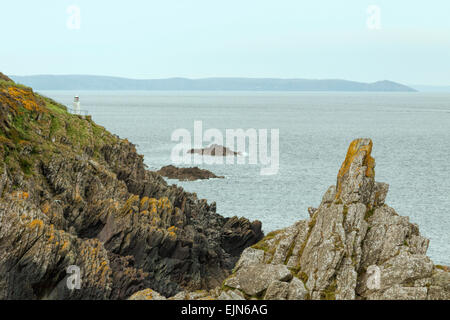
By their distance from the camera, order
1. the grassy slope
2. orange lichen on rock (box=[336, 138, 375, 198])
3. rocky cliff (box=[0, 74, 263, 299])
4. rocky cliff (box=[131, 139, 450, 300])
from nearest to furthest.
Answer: rocky cliff (box=[131, 139, 450, 300]), rocky cliff (box=[0, 74, 263, 299]), orange lichen on rock (box=[336, 138, 375, 198]), the grassy slope

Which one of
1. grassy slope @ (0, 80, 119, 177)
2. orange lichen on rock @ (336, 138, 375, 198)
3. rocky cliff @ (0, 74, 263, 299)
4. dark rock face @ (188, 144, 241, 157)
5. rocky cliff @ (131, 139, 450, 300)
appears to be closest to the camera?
rocky cliff @ (131, 139, 450, 300)

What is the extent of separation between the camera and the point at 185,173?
79938 millimetres

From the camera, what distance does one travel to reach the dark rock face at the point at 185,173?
3091 inches

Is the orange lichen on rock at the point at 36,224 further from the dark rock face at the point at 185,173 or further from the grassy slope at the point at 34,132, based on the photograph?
the dark rock face at the point at 185,173

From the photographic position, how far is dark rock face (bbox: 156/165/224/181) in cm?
7850

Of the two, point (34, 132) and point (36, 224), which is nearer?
point (36, 224)

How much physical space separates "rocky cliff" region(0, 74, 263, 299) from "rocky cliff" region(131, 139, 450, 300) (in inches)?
301

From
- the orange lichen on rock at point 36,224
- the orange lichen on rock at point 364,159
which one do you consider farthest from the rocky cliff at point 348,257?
the orange lichen on rock at point 36,224

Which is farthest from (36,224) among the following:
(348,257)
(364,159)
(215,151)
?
(215,151)

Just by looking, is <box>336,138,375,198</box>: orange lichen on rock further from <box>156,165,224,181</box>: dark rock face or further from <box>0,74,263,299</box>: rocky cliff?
<box>156,165,224,181</box>: dark rock face

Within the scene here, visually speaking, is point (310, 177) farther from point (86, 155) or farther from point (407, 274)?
point (407, 274)

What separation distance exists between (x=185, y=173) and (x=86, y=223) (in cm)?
4709

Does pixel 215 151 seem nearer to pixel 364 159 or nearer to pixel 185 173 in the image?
pixel 185 173

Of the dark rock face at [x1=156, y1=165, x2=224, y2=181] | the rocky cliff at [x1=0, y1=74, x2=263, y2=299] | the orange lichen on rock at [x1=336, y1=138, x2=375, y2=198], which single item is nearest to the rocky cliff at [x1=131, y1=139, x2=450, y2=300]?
the orange lichen on rock at [x1=336, y1=138, x2=375, y2=198]
